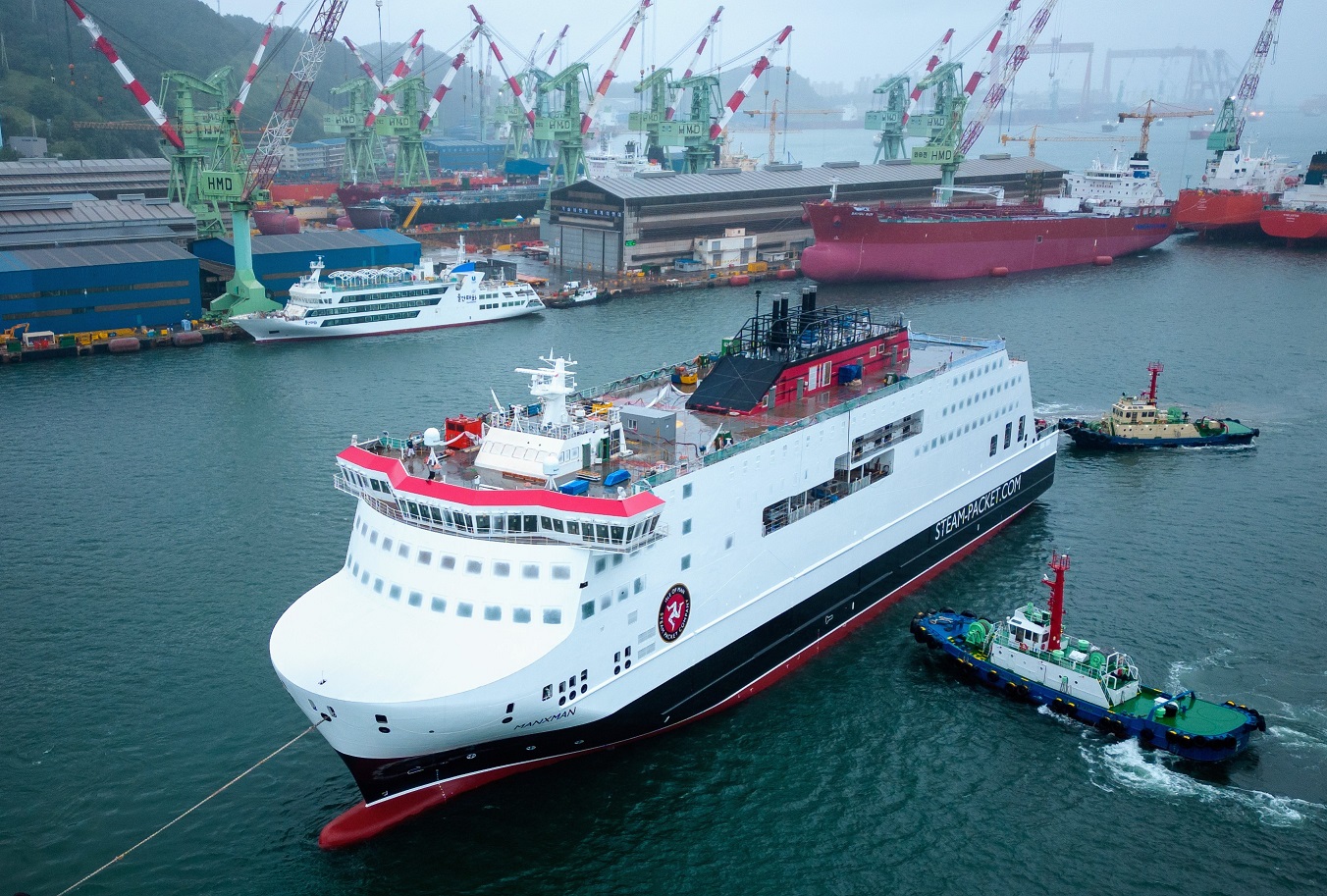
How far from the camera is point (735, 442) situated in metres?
27.9

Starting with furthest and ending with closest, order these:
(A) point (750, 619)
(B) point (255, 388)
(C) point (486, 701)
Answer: (B) point (255, 388) < (A) point (750, 619) < (C) point (486, 701)

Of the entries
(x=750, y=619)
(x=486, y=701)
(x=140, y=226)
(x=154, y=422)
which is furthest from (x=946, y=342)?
(x=140, y=226)

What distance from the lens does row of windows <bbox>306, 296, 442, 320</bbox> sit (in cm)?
6625

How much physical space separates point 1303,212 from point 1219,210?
7.06 meters

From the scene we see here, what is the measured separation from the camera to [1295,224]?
97.6 m

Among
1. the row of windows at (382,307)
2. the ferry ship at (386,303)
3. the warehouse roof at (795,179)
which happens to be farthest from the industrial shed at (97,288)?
the warehouse roof at (795,179)

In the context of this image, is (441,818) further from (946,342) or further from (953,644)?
(946,342)

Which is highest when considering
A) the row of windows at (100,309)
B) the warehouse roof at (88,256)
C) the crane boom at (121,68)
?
the crane boom at (121,68)

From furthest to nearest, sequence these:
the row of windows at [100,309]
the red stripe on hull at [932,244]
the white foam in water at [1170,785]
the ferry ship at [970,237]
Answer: the ferry ship at [970,237]
the red stripe on hull at [932,244]
the row of windows at [100,309]
the white foam in water at [1170,785]

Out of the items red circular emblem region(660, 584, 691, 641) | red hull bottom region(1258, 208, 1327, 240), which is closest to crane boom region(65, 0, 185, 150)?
red circular emblem region(660, 584, 691, 641)

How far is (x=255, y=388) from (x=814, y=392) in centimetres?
3247

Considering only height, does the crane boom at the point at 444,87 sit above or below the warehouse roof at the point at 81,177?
above

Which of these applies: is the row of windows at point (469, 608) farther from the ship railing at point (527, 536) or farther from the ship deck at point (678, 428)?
the ship deck at point (678, 428)

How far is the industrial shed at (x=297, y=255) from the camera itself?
2830 inches
